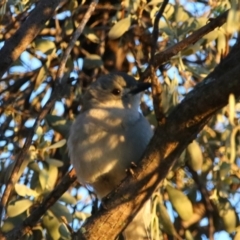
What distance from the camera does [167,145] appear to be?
2201 mm

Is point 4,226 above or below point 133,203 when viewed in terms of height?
below

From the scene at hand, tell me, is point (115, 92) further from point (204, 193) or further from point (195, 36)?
point (195, 36)

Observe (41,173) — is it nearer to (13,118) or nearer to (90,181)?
(90,181)

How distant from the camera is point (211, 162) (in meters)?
3.45

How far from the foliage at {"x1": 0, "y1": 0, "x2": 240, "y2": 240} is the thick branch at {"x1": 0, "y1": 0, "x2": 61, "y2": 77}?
407 mm

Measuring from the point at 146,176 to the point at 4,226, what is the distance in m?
1.04

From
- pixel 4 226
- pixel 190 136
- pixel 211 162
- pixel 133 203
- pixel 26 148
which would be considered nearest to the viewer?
pixel 190 136

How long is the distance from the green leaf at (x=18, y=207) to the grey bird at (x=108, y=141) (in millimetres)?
260

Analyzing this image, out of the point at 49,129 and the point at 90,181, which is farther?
the point at 49,129

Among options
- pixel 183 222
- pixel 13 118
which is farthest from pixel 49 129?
pixel 183 222

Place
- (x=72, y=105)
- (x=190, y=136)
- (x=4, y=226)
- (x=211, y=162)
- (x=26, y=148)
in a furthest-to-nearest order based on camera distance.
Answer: (x=72, y=105) → (x=211, y=162) → (x=4, y=226) → (x=26, y=148) → (x=190, y=136)

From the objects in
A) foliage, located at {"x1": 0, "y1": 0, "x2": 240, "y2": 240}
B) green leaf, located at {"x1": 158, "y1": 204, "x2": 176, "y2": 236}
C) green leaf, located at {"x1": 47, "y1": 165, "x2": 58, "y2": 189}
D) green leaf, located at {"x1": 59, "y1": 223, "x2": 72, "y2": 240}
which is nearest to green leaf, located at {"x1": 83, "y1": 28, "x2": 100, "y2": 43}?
foliage, located at {"x1": 0, "y1": 0, "x2": 240, "y2": 240}

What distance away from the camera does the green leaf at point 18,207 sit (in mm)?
3016

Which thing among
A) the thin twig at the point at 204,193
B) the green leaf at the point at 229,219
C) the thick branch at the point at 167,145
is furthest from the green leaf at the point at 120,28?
the thick branch at the point at 167,145
